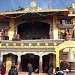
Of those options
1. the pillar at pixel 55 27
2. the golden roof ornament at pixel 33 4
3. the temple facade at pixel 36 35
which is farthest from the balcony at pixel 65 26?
the golden roof ornament at pixel 33 4

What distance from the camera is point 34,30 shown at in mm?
32438

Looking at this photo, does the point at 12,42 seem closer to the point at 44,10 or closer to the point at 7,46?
the point at 7,46

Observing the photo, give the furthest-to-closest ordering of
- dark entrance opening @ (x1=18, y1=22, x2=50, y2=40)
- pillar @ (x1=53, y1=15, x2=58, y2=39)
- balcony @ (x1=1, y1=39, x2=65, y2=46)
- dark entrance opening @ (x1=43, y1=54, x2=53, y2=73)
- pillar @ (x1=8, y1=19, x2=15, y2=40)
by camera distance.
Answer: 1. dark entrance opening @ (x1=18, y1=22, x2=50, y2=40)
2. pillar @ (x1=8, y1=19, x2=15, y2=40)
3. pillar @ (x1=53, y1=15, x2=58, y2=39)
4. dark entrance opening @ (x1=43, y1=54, x2=53, y2=73)
5. balcony @ (x1=1, y1=39, x2=65, y2=46)

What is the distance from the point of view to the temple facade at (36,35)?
93.4 ft

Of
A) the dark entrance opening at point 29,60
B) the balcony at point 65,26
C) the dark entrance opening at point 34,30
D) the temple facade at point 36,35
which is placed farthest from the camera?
the dark entrance opening at point 34,30

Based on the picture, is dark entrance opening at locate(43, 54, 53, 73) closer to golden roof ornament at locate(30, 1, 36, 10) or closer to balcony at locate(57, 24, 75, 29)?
balcony at locate(57, 24, 75, 29)

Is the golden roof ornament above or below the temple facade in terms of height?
above

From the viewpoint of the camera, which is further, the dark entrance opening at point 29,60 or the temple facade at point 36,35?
the dark entrance opening at point 29,60

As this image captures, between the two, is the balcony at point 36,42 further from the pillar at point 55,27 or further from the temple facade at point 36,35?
the pillar at point 55,27

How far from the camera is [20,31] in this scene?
32.9 metres

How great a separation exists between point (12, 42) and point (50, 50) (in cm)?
511

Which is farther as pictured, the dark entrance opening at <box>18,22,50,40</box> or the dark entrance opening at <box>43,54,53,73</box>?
the dark entrance opening at <box>18,22,50,40</box>

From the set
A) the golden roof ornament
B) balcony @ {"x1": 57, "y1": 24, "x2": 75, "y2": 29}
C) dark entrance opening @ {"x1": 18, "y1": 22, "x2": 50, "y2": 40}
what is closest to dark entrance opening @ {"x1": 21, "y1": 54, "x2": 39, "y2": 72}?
dark entrance opening @ {"x1": 18, "y1": 22, "x2": 50, "y2": 40}

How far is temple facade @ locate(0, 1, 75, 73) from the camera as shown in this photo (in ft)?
93.4
